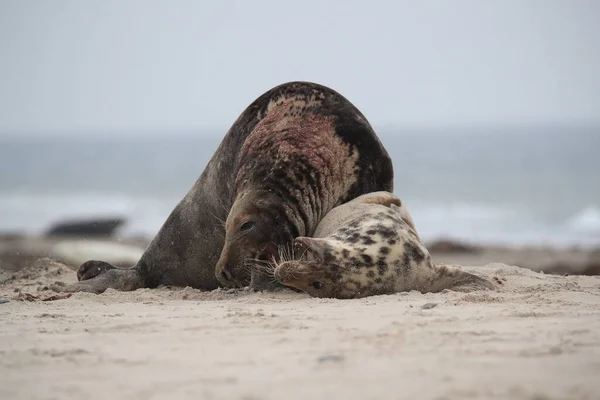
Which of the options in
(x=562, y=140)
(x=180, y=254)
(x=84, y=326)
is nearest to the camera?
(x=84, y=326)

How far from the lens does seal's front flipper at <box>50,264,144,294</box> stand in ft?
24.3

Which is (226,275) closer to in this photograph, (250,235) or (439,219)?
(250,235)

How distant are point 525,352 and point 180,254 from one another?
4.26 metres

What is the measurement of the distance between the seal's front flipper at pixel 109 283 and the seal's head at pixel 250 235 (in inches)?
49.7

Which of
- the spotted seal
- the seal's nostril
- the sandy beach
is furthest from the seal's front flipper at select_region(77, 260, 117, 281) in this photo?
the spotted seal

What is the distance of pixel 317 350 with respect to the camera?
414cm

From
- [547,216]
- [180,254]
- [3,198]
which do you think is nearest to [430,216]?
[547,216]

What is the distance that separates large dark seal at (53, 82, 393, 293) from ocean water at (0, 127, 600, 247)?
52.6 feet

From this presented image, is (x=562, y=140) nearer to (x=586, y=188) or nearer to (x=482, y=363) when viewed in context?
(x=586, y=188)

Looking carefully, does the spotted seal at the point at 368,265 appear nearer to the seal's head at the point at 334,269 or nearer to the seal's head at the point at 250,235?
the seal's head at the point at 334,269

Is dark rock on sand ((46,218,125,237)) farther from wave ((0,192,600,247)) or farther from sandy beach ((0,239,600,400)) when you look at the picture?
sandy beach ((0,239,600,400))

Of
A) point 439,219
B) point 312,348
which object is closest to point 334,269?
point 312,348

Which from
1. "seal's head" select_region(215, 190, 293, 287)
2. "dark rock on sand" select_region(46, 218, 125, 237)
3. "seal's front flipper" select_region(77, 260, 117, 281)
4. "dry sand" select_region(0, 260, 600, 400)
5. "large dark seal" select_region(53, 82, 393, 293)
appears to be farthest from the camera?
"dark rock on sand" select_region(46, 218, 125, 237)

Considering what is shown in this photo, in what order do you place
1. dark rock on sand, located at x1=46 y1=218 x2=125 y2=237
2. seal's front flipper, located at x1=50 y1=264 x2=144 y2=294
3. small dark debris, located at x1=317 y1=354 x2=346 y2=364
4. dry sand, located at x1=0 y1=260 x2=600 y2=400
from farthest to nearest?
dark rock on sand, located at x1=46 y1=218 x2=125 y2=237 < seal's front flipper, located at x1=50 y1=264 x2=144 y2=294 < small dark debris, located at x1=317 y1=354 x2=346 y2=364 < dry sand, located at x1=0 y1=260 x2=600 y2=400
